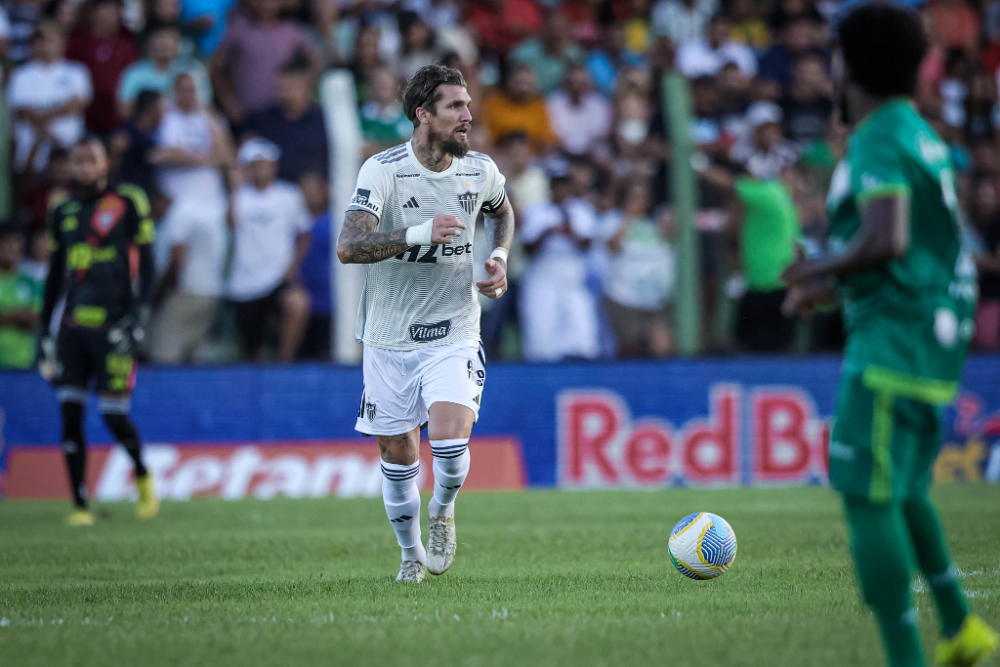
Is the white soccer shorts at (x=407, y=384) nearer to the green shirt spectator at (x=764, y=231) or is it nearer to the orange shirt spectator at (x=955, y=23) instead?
the green shirt spectator at (x=764, y=231)

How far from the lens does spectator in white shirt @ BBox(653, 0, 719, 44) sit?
17.8 m

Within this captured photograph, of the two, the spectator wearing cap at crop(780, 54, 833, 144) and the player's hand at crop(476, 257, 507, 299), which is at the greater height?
the spectator wearing cap at crop(780, 54, 833, 144)

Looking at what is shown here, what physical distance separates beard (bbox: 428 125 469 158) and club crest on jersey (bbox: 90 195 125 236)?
5076 mm

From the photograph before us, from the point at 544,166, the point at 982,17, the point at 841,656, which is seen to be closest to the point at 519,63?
the point at 544,166

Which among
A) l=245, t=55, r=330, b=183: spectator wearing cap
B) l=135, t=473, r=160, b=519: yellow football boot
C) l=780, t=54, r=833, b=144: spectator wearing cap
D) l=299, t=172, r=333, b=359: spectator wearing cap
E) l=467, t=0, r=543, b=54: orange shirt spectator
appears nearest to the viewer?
l=135, t=473, r=160, b=519: yellow football boot

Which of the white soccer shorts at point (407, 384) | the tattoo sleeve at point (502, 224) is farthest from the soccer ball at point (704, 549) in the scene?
the tattoo sleeve at point (502, 224)

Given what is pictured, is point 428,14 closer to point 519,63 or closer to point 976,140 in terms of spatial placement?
point 519,63

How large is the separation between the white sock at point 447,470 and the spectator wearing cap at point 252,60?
9.31 meters

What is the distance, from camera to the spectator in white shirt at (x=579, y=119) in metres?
15.9

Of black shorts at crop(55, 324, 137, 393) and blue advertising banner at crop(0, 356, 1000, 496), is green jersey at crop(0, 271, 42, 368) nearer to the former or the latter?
blue advertising banner at crop(0, 356, 1000, 496)

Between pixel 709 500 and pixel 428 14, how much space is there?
26.6 feet

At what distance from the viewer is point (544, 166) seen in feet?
49.8

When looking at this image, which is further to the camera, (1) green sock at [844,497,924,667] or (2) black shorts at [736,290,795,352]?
(2) black shorts at [736,290,795,352]

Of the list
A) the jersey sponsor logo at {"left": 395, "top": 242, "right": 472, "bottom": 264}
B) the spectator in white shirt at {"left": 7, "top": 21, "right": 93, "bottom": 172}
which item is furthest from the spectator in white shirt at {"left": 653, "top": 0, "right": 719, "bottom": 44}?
the jersey sponsor logo at {"left": 395, "top": 242, "right": 472, "bottom": 264}
